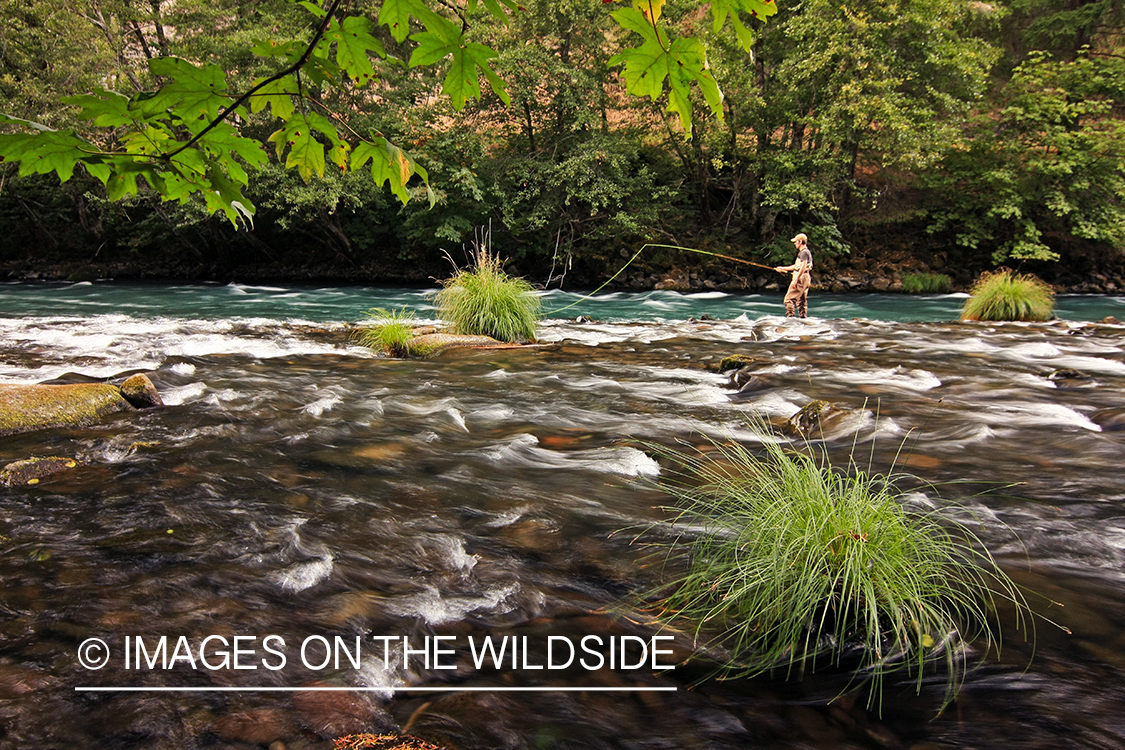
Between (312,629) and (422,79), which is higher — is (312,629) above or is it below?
below

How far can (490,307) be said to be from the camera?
1002 cm

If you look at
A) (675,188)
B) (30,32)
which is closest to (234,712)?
(675,188)

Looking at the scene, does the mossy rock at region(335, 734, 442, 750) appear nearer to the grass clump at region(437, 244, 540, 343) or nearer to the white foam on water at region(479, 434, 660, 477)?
the white foam on water at region(479, 434, 660, 477)

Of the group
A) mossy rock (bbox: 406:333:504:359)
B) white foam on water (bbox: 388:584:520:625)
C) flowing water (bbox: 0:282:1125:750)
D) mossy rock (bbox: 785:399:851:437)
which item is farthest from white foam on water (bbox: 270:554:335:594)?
mossy rock (bbox: 406:333:504:359)

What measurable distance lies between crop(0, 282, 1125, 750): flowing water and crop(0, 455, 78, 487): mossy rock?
0.09 m

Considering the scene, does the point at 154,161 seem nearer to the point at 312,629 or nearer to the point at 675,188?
the point at 312,629

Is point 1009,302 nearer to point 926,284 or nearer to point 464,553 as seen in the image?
point 926,284

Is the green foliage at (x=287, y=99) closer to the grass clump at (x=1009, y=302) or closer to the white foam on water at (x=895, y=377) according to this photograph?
the white foam on water at (x=895, y=377)

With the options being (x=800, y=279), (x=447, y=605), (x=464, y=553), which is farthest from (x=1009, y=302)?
(x=447, y=605)

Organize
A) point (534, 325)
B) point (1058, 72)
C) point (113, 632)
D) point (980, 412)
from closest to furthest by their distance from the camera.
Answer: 1. point (113, 632)
2. point (980, 412)
3. point (534, 325)
4. point (1058, 72)

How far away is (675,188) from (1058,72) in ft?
43.2

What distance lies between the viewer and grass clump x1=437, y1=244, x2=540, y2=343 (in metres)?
9.98

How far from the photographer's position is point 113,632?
227 centimetres

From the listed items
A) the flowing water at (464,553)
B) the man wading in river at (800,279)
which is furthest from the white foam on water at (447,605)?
the man wading in river at (800,279)
